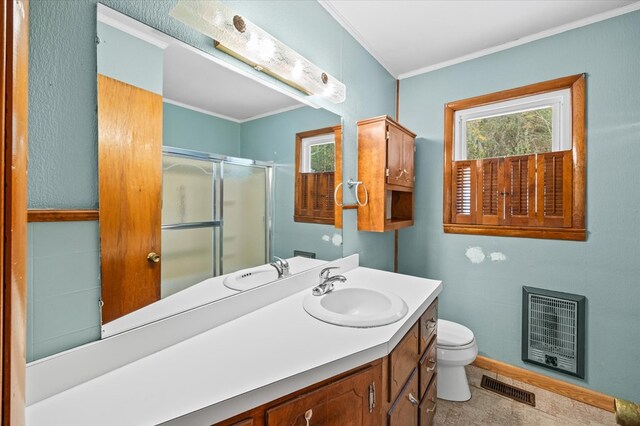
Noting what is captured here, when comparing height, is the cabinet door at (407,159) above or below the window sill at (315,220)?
above

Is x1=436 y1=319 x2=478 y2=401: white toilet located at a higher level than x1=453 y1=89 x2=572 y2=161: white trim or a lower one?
lower

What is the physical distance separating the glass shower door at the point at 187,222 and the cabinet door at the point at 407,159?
1.47m

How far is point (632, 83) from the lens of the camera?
5.54 ft

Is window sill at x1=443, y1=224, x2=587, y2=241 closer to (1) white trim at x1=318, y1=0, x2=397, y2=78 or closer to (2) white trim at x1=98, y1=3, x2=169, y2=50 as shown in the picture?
Result: (1) white trim at x1=318, y1=0, x2=397, y2=78

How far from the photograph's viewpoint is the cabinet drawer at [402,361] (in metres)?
1.00

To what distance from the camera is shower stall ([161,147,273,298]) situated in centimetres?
94

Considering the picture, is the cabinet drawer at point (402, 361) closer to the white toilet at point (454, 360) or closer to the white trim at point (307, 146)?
the white toilet at point (454, 360)

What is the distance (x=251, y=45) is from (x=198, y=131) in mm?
436

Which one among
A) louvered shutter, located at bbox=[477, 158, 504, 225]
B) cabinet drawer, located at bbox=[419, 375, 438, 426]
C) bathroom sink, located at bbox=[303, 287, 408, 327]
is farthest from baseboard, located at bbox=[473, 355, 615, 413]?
bathroom sink, located at bbox=[303, 287, 408, 327]

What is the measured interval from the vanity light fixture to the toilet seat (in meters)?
1.69

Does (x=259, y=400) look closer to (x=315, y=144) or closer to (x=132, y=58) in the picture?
(x=132, y=58)

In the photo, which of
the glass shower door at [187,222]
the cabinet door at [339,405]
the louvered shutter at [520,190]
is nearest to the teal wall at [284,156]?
the glass shower door at [187,222]

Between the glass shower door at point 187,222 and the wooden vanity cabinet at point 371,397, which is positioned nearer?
the wooden vanity cabinet at point 371,397

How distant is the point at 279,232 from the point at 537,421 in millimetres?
1909
